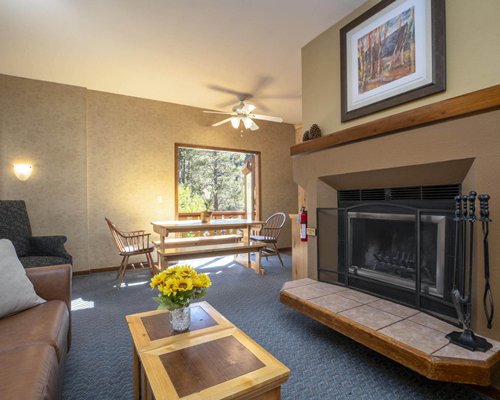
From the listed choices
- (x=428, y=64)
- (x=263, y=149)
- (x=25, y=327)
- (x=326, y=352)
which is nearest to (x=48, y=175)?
(x=25, y=327)

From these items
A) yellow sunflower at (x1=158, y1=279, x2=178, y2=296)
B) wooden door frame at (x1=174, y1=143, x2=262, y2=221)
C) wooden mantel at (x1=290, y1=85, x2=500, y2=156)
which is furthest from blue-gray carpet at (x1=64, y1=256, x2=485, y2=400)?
wooden door frame at (x1=174, y1=143, x2=262, y2=221)

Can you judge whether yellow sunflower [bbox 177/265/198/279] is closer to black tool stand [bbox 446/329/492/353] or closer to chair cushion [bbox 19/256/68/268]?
black tool stand [bbox 446/329/492/353]

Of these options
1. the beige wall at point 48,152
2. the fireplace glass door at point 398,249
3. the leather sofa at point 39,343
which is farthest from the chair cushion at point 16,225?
the fireplace glass door at point 398,249

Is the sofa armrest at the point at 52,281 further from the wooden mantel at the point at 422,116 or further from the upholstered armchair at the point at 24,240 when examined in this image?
the wooden mantel at the point at 422,116

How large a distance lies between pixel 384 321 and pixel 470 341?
1.57ft

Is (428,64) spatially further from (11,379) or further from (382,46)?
(11,379)

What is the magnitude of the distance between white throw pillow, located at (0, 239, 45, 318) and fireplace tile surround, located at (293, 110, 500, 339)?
2.35 metres

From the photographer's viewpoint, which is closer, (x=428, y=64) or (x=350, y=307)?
(x=428, y=64)

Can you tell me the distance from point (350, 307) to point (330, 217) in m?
0.98

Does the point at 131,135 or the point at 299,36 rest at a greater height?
the point at 299,36

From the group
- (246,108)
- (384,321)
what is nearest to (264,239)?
(246,108)

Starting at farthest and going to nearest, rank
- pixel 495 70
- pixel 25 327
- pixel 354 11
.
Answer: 1. pixel 354 11
2. pixel 495 70
3. pixel 25 327

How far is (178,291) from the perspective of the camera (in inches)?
57.6

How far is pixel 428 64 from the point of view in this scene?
1.97m
